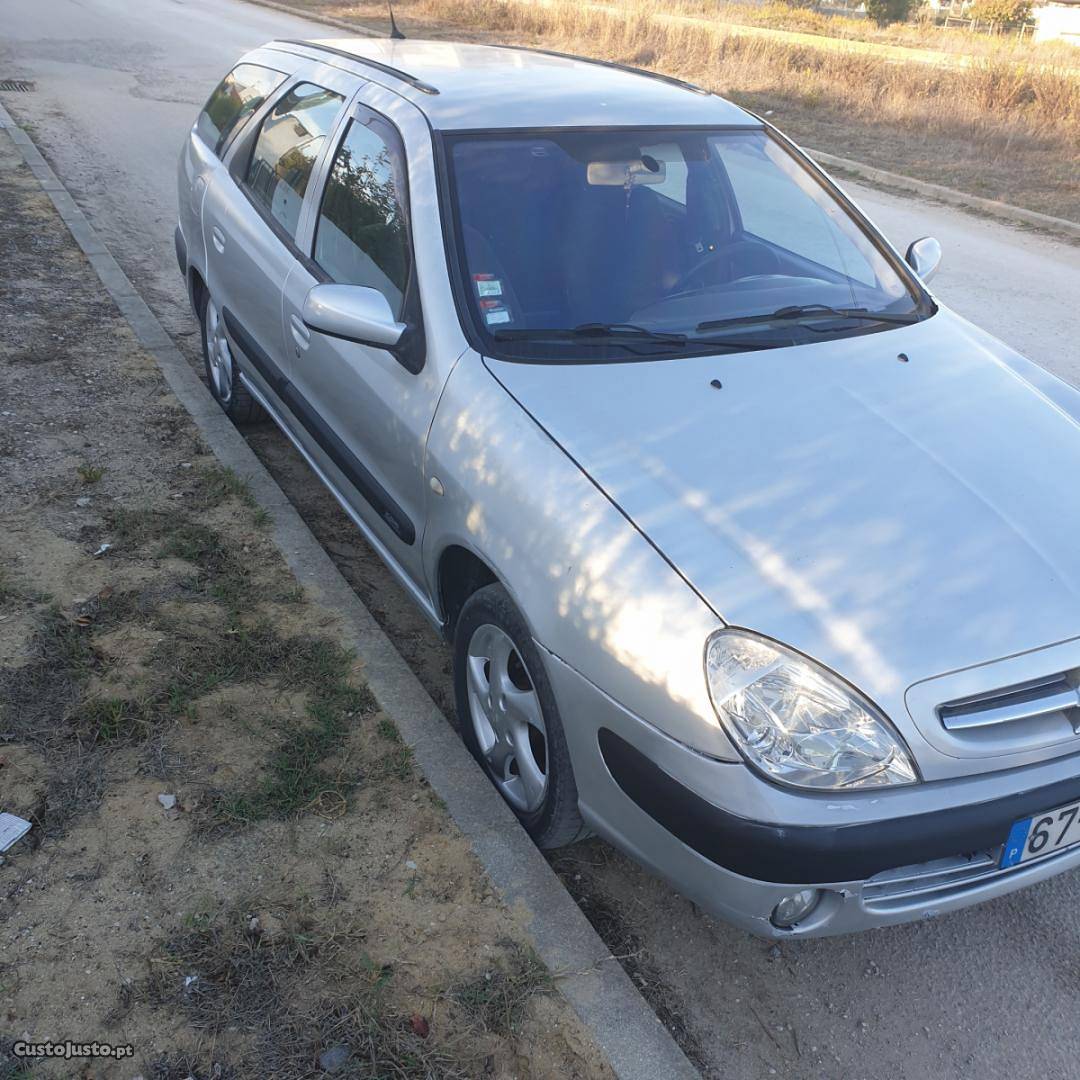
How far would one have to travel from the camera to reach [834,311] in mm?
3346

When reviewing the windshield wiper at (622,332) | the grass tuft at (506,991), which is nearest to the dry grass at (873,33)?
the windshield wiper at (622,332)

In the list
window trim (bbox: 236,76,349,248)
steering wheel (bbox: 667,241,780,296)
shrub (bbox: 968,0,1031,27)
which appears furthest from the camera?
shrub (bbox: 968,0,1031,27)

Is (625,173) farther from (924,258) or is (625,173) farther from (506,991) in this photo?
(506,991)

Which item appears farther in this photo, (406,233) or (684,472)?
(406,233)

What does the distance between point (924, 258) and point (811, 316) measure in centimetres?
107

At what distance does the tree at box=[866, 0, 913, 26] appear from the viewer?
1869 inches

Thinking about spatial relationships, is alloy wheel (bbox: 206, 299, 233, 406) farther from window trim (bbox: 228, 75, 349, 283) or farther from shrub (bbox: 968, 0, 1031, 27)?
shrub (bbox: 968, 0, 1031, 27)

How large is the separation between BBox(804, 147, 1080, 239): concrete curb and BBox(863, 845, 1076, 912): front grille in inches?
367

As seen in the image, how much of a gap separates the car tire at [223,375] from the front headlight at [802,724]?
11.2 feet

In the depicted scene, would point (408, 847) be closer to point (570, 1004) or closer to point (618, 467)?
point (570, 1004)

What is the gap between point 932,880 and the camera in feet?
7.43

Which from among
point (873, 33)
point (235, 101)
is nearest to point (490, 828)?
point (235, 101)

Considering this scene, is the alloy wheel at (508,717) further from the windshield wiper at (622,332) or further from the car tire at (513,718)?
the windshield wiper at (622,332)

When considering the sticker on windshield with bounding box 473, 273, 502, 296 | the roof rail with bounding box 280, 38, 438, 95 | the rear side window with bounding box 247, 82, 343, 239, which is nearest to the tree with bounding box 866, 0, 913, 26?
the roof rail with bounding box 280, 38, 438, 95
